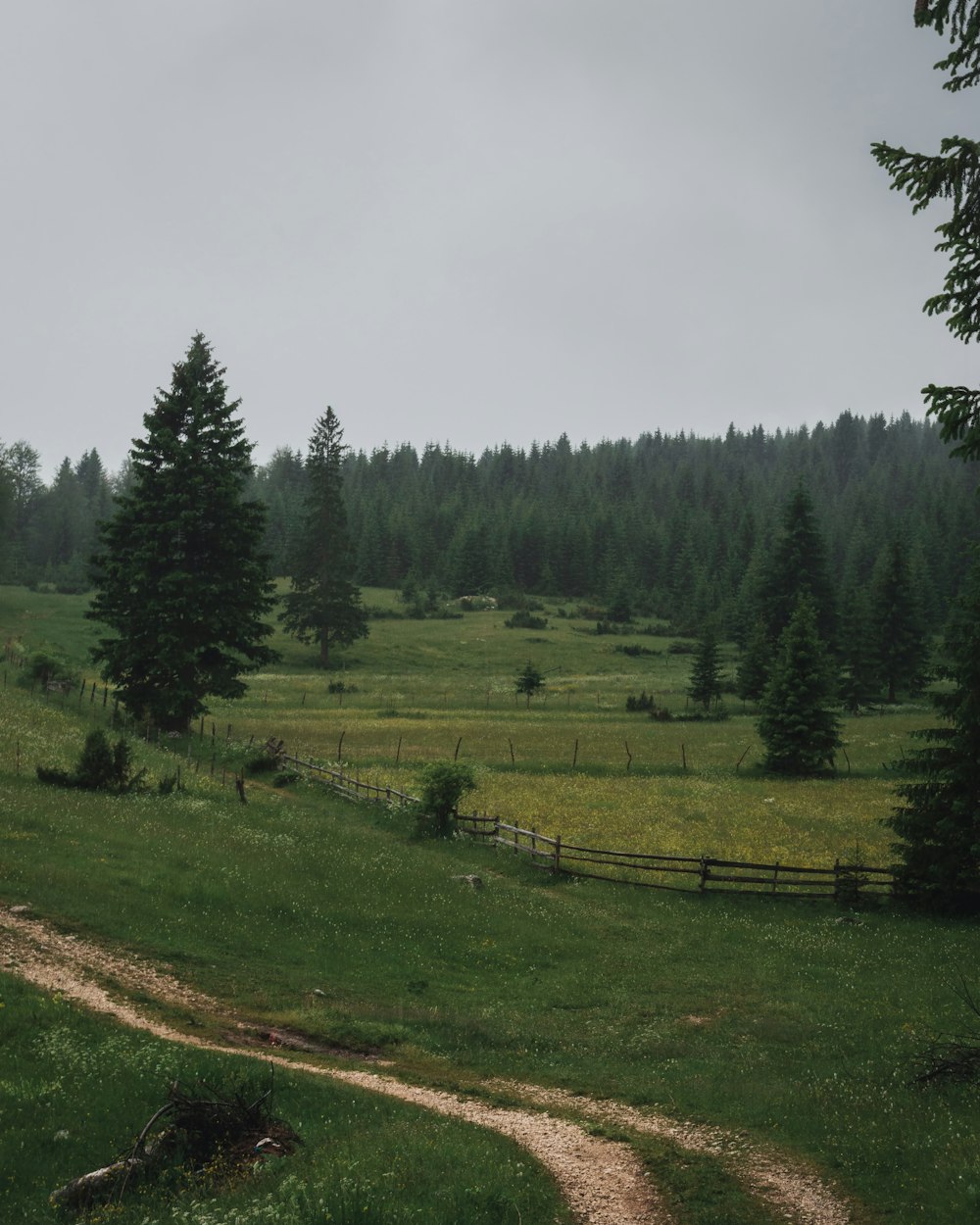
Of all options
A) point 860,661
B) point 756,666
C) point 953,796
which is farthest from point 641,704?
point 953,796

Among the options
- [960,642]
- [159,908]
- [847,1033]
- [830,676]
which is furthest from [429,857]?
[830,676]

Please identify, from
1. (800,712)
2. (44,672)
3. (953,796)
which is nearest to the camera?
(953,796)

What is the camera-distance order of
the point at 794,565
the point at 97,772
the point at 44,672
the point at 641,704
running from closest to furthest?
the point at 97,772 < the point at 44,672 < the point at 641,704 < the point at 794,565

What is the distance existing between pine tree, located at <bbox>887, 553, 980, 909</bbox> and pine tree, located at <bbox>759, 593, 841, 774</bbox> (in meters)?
21.0

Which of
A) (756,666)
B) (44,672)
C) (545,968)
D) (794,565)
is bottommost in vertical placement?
(545,968)

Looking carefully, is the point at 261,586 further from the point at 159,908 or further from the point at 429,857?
the point at 159,908

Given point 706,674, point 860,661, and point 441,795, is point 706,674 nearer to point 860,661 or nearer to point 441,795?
point 860,661

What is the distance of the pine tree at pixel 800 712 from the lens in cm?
4809

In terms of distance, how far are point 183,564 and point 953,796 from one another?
37.0 m

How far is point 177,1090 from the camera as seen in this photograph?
10.6m

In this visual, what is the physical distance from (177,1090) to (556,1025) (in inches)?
367

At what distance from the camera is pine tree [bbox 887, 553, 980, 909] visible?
2591 cm

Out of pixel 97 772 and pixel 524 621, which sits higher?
pixel 524 621

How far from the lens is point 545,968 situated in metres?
21.4
